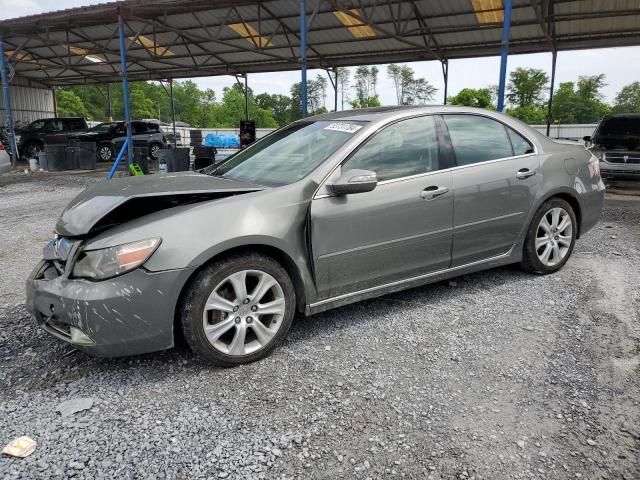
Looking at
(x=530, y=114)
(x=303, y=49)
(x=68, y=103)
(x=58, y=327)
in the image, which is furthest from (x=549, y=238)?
(x=68, y=103)

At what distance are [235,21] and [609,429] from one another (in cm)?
1431

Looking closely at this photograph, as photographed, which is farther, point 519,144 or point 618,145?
point 618,145

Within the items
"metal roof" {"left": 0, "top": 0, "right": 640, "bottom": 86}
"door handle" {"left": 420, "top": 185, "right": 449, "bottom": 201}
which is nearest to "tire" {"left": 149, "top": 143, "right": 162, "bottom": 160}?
"metal roof" {"left": 0, "top": 0, "right": 640, "bottom": 86}

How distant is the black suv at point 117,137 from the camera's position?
755 inches

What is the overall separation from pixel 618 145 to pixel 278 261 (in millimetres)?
10214

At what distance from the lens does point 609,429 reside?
7.28 feet

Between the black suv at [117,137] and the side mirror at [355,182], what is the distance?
17413 mm

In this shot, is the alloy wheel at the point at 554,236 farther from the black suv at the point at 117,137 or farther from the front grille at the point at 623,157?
the black suv at the point at 117,137

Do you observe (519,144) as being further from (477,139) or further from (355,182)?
(355,182)

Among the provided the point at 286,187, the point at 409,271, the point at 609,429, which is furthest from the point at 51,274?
the point at 609,429

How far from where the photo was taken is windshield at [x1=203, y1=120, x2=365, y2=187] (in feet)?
10.6

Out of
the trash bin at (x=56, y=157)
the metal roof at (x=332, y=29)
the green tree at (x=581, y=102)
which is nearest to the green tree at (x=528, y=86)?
the green tree at (x=581, y=102)

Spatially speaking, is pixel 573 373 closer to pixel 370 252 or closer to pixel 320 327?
pixel 370 252

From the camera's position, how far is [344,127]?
346 centimetres
